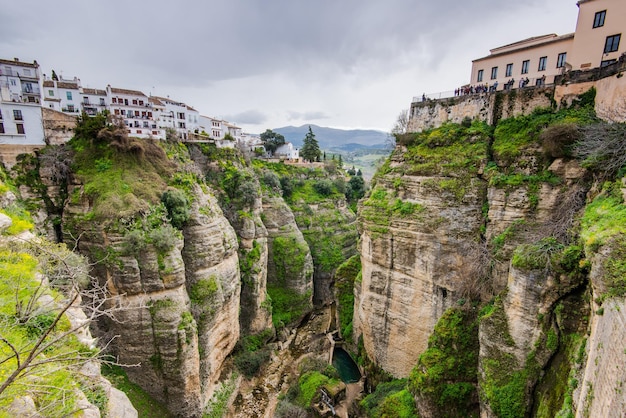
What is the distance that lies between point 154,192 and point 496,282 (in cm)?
1878

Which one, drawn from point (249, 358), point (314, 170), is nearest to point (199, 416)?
point (249, 358)

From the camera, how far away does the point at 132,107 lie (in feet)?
108

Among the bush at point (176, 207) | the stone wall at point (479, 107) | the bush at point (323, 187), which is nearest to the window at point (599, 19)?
the stone wall at point (479, 107)

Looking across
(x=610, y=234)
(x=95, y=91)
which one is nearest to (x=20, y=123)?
(x=95, y=91)

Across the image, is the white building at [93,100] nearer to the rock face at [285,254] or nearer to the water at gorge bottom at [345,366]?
the rock face at [285,254]

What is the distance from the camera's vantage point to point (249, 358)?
2266 centimetres

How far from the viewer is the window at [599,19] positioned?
49.4 ft

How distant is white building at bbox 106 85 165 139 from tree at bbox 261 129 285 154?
24677mm

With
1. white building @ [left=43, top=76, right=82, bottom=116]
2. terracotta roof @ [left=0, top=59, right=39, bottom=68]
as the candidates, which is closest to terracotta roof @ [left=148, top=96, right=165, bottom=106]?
white building @ [left=43, top=76, right=82, bottom=116]

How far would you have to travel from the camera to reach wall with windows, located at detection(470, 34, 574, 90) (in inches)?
717

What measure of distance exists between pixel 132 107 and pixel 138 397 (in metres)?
28.4

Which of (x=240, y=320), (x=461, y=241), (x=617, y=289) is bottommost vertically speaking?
(x=240, y=320)

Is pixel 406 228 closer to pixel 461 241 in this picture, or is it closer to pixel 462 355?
pixel 461 241

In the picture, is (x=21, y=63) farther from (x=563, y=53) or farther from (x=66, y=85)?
(x=563, y=53)
